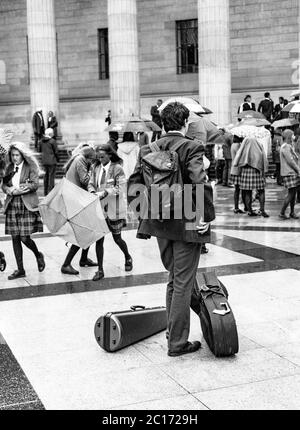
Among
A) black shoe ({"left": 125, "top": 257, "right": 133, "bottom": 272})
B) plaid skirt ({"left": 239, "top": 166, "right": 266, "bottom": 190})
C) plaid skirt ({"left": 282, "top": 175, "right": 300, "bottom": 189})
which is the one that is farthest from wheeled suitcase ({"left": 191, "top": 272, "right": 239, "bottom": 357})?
plaid skirt ({"left": 239, "top": 166, "right": 266, "bottom": 190})

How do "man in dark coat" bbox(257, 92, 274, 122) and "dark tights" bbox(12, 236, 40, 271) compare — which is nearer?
"dark tights" bbox(12, 236, 40, 271)

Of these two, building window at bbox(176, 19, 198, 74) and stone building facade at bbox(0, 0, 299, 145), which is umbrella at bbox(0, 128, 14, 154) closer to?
stone building facade at bbox(0, 0, 299, 145)

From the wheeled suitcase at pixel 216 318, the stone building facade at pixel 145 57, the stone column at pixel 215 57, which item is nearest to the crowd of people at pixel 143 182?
the wheeled suitcase at pixel 216 318

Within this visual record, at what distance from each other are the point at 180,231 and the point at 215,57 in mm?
20480

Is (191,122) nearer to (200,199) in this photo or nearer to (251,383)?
(200,199)

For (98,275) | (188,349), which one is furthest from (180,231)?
(98,275)

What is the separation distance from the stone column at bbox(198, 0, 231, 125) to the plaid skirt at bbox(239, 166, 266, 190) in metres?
10.3

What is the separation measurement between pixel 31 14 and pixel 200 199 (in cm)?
2337

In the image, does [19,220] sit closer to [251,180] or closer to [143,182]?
[143,182]

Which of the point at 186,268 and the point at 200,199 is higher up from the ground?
the point at 200,199

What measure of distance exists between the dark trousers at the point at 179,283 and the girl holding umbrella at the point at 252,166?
943 cm

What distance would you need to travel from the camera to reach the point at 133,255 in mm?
11078

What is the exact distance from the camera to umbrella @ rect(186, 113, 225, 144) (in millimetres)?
9344
